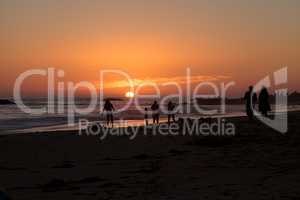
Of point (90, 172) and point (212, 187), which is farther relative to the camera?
point (90, 172)

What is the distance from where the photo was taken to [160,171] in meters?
9.80

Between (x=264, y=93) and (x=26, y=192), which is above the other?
(x=264, y=93)

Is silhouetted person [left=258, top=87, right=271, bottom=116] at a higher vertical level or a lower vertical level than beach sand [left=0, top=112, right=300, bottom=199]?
higher

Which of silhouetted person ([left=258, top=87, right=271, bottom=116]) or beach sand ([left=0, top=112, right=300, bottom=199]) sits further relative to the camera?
silhouetted person ([left=258, top=87, right=271, bottom=116])

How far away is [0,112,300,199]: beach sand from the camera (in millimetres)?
7625

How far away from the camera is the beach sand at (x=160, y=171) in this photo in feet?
25.0

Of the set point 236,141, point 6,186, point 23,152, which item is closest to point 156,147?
point 236,141

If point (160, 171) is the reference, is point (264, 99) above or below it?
above

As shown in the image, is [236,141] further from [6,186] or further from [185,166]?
[6,186]

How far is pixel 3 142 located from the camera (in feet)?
63.6

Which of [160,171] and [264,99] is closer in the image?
[160,171]

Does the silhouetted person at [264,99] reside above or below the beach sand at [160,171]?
above

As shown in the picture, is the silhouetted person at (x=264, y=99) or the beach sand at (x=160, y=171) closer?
the beach sand at (x=160, y=171)

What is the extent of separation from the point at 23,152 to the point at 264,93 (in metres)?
14.6
